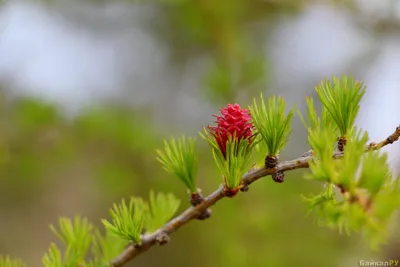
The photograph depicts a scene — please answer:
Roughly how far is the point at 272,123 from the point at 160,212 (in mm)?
165

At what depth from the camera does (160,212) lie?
474mm

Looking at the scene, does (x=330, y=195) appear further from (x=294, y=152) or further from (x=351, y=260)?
(x=294, y=152)

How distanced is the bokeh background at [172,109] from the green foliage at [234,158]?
0.49 m

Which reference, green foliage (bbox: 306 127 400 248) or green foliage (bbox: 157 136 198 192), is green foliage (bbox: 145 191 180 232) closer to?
green foliage (bbox: 157 136 198 192)

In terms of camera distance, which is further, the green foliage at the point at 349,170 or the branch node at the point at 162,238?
the branch node at the point at 162,238

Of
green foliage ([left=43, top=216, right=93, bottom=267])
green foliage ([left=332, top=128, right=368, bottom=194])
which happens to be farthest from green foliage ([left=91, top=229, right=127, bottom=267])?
green foliage ([left=332, top=128, right=368, bottom=194])

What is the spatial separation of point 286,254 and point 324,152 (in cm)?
84

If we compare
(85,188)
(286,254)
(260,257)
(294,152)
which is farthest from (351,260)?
(85,188)

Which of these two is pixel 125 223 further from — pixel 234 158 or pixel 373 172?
pixel 373 172

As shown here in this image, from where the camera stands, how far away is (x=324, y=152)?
323 millimetres

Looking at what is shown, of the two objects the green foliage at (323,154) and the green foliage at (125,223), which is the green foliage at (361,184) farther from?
the green foliage at (125,223)

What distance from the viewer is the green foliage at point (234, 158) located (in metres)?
0.37

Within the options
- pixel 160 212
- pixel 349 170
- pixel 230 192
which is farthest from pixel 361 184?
pixel 160 212

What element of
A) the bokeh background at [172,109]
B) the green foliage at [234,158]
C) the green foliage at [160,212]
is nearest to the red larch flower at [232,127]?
the green foliage at [234,158]
